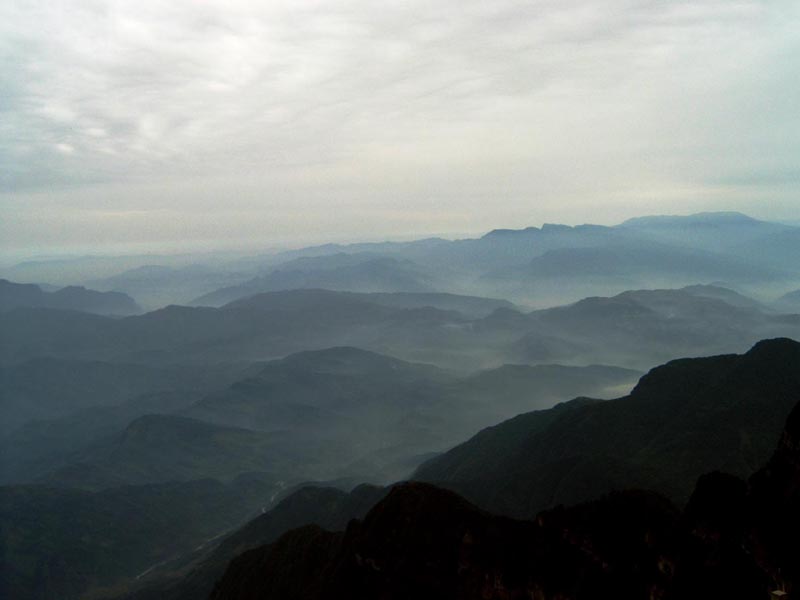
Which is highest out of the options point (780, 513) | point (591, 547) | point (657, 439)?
point (780, 513)

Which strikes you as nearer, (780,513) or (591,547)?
(780,513)

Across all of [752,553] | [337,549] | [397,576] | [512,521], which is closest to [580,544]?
[512,521]

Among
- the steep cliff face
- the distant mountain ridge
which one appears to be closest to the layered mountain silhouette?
A: the steep cliff face

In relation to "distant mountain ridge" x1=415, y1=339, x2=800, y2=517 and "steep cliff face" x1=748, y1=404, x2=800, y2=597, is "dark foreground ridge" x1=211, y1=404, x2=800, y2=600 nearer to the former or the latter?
"steep cliff face" x1=748, y1=404, x2=800, y2=597

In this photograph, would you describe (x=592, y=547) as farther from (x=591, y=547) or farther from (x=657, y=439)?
(x=657, y=439)

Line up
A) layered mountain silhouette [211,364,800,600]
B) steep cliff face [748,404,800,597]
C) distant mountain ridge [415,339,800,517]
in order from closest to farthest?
steep cliff face [748,404,800,597]
layered mountain silhouette [211,364,800,600]
distant mountain ridge [415,339,800,517]

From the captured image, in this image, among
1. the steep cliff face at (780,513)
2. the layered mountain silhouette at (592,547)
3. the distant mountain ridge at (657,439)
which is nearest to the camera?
the steep cliff face at (780,513)

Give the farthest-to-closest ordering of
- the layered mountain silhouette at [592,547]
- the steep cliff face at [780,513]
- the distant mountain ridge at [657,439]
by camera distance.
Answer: the distant mountain ridge at [657,439] < the layered mountain silhouette at [592,547] < the steep cliff face at [780,513]

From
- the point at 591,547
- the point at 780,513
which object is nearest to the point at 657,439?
the point at 591,547

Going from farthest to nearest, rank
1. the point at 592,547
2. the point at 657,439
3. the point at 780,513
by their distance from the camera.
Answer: the point at 657,439 → the point at 592,547 → the point at 780,513

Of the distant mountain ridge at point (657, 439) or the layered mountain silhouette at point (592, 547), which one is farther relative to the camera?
the distant mountain ridge at point (657, 439)

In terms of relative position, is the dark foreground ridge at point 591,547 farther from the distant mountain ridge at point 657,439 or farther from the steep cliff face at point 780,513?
the distant mountain ridge at point 657,439

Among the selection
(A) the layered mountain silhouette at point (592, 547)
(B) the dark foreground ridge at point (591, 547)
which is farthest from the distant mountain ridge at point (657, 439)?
(A) the layered mountain silhouette at point (592, 547)

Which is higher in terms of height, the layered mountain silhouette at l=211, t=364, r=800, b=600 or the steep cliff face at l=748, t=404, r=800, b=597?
the steep cliff face at l=748, t=404, r=800, b=597
